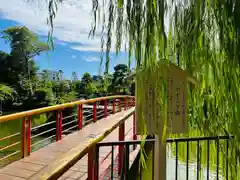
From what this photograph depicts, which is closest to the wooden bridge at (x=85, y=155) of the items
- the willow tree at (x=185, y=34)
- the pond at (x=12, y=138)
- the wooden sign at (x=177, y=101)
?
the wooden sign at (x=177, y=101)

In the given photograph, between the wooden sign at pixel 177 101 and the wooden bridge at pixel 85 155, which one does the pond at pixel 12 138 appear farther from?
the wooden sign at pixel 177 101

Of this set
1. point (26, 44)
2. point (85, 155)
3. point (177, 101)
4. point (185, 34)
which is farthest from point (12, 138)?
point (185, 34)

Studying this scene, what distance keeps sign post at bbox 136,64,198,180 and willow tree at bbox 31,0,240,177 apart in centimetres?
6

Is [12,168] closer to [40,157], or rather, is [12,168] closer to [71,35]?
[40,157]

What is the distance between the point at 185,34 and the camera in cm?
84

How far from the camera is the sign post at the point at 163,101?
2.98 feet

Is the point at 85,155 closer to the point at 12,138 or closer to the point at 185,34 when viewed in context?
the point at 185,34

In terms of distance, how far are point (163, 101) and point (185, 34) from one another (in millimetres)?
287

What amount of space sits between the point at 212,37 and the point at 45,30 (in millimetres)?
611

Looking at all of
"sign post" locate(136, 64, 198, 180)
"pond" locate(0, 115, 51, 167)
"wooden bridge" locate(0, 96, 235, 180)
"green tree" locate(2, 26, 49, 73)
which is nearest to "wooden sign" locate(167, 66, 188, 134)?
"sign post" locate(136, 64, 198, 180)

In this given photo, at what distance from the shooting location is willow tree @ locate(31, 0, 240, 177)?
76cm

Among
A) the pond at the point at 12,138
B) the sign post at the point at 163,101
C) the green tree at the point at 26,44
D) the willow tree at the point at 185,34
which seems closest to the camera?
the willow tree at the point at 185,34

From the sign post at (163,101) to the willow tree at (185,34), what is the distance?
0.18 ft

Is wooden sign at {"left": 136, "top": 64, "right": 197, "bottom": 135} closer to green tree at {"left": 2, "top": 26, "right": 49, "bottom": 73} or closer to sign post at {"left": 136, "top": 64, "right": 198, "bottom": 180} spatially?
sign post at {"left": 136, "top": 64, "right": 198, "bottom": 180}
